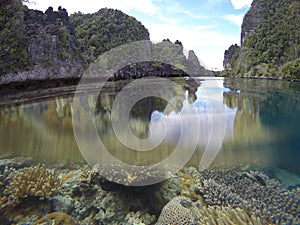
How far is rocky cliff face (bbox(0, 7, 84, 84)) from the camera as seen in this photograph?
53.9 feet

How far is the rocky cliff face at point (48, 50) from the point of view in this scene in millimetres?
16438

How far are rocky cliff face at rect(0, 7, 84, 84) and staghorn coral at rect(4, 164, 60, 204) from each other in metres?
12.4

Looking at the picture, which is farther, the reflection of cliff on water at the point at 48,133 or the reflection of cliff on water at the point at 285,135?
the reflection of cliff on water at the point at 48,133

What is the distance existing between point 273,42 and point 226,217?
1952 inches

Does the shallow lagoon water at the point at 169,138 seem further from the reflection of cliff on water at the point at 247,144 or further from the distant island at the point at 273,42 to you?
the distant island at the point at 273,42

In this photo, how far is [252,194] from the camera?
97.2 inches

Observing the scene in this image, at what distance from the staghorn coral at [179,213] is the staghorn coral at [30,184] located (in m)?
1.47

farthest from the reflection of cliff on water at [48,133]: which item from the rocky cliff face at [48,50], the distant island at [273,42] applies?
the distant island at [273,42]

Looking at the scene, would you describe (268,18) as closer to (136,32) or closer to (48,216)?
(136,32)

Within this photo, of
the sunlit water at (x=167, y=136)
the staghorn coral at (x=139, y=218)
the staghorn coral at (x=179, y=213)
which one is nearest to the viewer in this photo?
the staghorn coral at (x=179, y=213)

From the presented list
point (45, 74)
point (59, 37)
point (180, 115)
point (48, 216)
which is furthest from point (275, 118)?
point (59, 37)

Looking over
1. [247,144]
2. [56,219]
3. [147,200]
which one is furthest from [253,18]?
[56,219]

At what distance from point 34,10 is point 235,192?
2574 centimetres

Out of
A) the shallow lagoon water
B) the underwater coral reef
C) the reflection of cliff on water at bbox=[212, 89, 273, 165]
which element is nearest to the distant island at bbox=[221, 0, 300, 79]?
the shallow lagoon water
